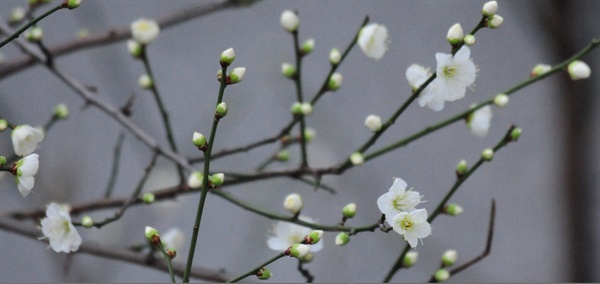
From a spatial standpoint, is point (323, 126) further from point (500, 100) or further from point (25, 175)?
point (25, 175)

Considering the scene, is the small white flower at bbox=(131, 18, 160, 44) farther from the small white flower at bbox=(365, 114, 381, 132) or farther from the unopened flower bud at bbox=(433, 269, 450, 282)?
the unopened flower bud at bbox=(433, 269, 450, 282)

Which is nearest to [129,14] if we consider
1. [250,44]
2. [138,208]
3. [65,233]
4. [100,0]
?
[100,0]

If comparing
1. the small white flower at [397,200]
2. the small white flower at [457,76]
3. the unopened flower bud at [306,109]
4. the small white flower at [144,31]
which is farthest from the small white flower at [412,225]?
the small white flower at [144,31]

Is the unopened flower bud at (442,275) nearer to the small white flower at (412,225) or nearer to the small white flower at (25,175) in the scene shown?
the small white flower at (412,225)

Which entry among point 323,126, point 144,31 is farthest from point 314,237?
point 323,126

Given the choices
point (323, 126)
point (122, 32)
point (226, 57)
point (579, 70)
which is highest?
point (323, 126)

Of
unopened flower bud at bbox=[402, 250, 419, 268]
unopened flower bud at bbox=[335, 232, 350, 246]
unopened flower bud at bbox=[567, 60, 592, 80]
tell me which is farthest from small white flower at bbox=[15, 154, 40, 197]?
unopened flower bud at bbox=[567, 60, 592, 80]
